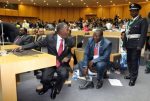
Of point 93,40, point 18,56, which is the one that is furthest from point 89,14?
point 18,56

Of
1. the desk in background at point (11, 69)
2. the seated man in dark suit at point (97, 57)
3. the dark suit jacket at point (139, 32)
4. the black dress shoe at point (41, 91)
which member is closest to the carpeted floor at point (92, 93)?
the black dress shoe at point (41, 91)

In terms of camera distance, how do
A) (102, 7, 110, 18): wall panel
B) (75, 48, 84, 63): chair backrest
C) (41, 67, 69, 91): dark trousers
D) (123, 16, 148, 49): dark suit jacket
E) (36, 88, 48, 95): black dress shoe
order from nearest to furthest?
(41, 67, 69, 91): dark trousers → (36, 88, 48, 95): black dress shoe → (123, 16, 148, 49): dark suit jacket → (75, 48, 84, 63): chair backrest → (102, 7, 110, 18): wall panel

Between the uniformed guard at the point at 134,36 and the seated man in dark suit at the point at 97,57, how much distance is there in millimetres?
393

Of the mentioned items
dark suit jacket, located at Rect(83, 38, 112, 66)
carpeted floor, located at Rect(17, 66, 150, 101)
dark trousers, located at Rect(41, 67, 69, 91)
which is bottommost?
carpeted floor, located at Rect(17, 66, 150, 101)

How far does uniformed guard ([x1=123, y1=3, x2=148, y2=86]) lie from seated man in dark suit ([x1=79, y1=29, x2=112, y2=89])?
39 centimetres

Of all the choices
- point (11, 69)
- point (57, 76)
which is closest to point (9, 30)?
point (11, 69)

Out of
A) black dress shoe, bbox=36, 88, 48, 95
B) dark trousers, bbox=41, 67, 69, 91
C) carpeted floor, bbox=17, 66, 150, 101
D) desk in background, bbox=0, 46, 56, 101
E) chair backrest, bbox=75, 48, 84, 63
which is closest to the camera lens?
desk in background, bbox=0, 46, 56, 101

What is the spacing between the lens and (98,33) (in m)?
3.71

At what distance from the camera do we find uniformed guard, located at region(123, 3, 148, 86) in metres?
3.54

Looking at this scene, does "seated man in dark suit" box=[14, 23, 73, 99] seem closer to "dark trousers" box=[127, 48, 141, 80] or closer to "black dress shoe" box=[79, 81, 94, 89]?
"black dress shoe" box=[79, 81, 94, 89]

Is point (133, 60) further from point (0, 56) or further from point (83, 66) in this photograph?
point (0, 56)

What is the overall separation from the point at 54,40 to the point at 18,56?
0.84 m

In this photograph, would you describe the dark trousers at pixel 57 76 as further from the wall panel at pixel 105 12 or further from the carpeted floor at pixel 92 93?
the wall panel at pixel 105 12

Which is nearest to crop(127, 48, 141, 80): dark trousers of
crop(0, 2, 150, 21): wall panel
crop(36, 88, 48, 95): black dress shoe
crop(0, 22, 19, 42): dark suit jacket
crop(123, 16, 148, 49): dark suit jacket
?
crop(123, 16, 148, 49): dark suit jacket
